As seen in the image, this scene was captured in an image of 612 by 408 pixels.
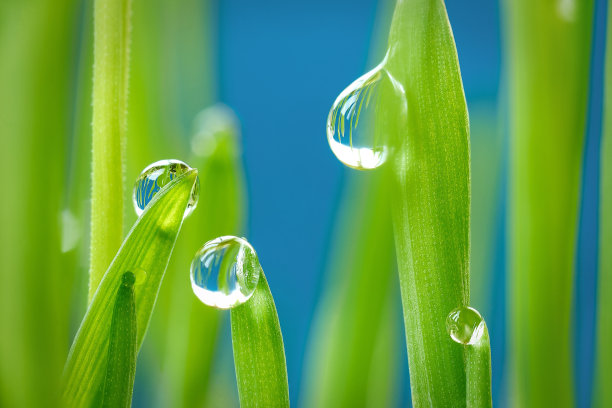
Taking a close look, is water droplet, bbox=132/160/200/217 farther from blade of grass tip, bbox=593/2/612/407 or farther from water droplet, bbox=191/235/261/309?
blade of grass tip, bbox=593/2/612/407

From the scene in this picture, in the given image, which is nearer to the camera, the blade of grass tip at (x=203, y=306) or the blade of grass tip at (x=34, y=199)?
the blade of grass tip at (x=34, y=199)

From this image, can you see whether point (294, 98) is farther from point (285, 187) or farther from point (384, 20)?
point (384, 20)

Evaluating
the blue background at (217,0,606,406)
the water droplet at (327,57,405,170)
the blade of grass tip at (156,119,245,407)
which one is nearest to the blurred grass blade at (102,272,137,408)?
the water droplet at (327,57,405,170)

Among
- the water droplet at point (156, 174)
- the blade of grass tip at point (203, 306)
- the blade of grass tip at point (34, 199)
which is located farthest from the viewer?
the blade of grass tip at point (203, 306)

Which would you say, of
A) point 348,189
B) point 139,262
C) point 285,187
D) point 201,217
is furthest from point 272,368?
point 285,187

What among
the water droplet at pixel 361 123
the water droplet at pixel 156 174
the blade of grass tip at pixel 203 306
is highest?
the water droplet at pixel 361 123

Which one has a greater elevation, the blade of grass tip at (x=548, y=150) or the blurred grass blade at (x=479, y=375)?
the blade of grass tip at (x=548, y=150)

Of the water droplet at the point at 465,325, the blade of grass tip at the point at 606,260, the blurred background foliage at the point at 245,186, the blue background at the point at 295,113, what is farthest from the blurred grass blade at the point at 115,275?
the blue background at the point at 295,113

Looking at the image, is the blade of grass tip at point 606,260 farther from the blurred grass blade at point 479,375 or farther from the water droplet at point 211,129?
the water droplet at point 211,129
